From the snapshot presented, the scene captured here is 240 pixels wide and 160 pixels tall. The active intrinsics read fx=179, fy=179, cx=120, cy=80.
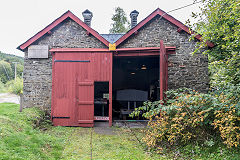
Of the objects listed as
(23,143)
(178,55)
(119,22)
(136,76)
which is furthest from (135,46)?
(119,22)

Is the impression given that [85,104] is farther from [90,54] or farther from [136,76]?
[136,76]

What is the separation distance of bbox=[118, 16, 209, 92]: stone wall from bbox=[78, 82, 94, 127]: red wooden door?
236 centimetres

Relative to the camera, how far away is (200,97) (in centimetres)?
443

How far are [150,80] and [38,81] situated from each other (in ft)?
26.6

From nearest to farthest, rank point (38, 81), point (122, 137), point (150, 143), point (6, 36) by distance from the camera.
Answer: point (150, 143)
point (122, 137)
point (38, 81)
point (6, 36)

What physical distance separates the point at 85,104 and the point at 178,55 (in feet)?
14.7

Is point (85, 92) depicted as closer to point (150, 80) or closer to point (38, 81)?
point (38, 81)

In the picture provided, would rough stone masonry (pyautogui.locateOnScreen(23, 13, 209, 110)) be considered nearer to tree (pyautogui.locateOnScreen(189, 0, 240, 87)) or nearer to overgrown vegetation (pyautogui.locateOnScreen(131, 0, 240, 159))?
tree (pyautogui.locateOnScreen(189, 0, 240, 87))

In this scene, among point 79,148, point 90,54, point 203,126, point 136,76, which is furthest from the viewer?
point 136,76

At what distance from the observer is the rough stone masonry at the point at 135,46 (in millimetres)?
7758

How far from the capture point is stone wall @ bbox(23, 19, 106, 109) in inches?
307

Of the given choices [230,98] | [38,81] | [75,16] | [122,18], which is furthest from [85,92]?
[122,18]

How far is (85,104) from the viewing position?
7297 mm

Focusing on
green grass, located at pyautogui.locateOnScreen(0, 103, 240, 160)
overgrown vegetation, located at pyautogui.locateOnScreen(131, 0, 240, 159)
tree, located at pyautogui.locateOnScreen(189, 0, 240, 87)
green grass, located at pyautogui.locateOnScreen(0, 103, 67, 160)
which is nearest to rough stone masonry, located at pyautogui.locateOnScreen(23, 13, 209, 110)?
tree, located at pyautogui.locateOnScreen(189, 0, 240, 87)
